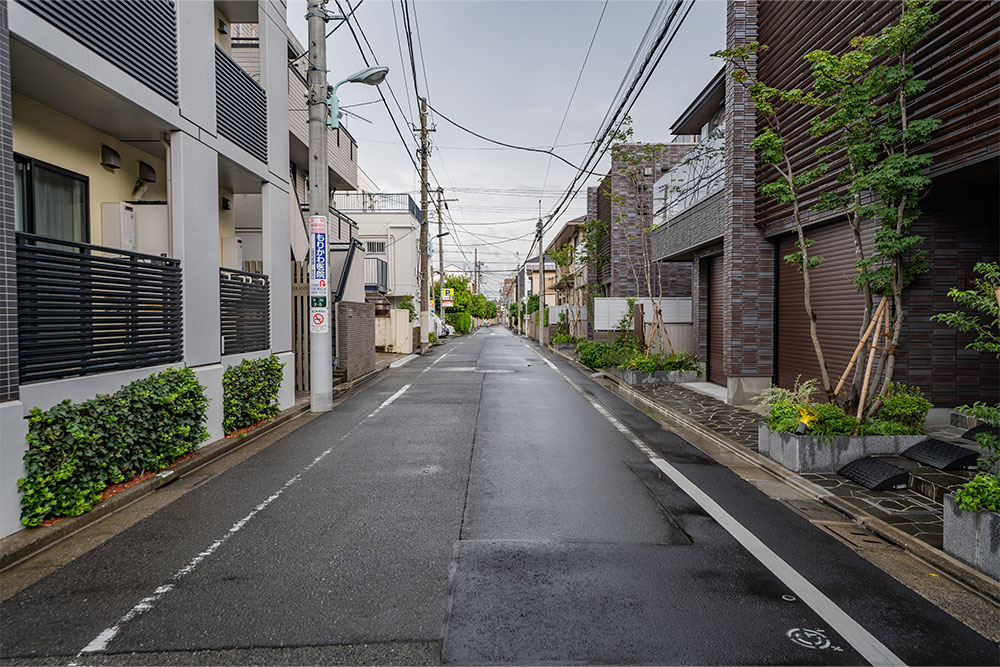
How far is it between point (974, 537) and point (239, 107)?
1118cm

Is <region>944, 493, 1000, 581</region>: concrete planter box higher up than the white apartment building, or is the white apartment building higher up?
the white apartment building

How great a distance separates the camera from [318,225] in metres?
11.8

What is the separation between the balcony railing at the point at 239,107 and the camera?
890 cm

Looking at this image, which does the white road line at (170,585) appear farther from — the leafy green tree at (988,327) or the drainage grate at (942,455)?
the drainage grate at (942,455)

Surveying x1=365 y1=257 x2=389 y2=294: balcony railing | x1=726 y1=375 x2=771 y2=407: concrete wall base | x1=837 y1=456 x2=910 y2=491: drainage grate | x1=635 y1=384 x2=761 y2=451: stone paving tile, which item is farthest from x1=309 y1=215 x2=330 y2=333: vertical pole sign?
x1=365 y1=257 x2=389 y2=294: balcony railing

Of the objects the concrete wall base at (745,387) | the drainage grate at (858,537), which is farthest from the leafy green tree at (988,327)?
the concrete wall base at (745,387)

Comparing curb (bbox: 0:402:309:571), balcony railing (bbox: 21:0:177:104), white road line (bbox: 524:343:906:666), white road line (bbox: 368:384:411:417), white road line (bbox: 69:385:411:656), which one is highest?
balcony railing (bbox: 21:0:177:104)

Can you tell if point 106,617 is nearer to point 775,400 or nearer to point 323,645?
point 323,645

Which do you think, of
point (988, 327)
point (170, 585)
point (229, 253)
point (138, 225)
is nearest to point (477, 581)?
point (170, 585)

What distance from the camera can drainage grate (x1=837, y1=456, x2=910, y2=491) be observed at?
5801mm

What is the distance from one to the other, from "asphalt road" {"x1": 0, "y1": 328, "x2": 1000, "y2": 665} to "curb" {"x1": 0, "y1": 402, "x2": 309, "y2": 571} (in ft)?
1.49

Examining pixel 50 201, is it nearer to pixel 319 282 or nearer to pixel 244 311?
pixel 244 311

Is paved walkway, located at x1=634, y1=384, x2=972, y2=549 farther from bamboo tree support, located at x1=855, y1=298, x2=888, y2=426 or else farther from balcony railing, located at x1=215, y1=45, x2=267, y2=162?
balcony railing, located at x1=215, y1=45, x2=267, y2=162

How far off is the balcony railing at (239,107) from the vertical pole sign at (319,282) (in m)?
1.75
